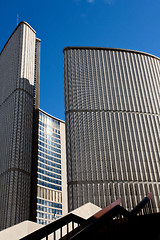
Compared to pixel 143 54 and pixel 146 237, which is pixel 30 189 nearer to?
pixel 143 54

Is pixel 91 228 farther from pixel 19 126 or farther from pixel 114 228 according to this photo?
pixel 19 126

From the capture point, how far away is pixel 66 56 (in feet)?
85.3

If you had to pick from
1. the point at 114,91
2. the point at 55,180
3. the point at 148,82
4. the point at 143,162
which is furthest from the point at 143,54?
the point at 55,180

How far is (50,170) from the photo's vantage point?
61531 mm

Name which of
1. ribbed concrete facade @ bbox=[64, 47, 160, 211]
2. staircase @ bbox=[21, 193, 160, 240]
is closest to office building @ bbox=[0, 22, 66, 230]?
ribbed concrete facade @ bbox=[64, 47, 160, 211]

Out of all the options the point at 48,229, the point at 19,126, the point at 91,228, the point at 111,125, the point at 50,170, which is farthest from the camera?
the point at 50,170

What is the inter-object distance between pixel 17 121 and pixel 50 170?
34739 millimetres

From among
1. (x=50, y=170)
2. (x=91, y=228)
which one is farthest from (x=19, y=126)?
(x=50, y=170)

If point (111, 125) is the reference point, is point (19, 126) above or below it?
above

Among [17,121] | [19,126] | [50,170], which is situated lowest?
[50,170]

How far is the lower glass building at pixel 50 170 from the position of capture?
5518cm

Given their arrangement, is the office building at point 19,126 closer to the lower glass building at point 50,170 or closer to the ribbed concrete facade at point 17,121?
the ribbed concrete facade at point 17,121

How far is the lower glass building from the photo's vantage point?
181ft

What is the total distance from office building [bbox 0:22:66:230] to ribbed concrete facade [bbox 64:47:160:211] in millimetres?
7320
